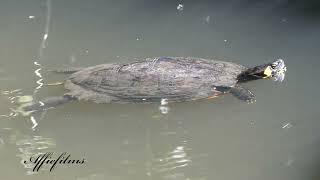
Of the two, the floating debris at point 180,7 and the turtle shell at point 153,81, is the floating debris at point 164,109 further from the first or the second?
the floating debris at point 180,7

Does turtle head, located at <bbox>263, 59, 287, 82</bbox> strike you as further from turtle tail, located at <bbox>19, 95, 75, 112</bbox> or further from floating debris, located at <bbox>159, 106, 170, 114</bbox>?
turtle tail, located at <bbox>19, 95, 75, 112</bbox>

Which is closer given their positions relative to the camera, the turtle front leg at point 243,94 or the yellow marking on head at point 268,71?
the turtle front leg at point 243,94

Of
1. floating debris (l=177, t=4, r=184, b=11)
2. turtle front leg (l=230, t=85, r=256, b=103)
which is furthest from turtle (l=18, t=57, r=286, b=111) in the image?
floating debris (l=177, t=4, r=184, b=11)

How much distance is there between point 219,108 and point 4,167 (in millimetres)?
1558

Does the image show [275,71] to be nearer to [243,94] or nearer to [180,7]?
[243,94]

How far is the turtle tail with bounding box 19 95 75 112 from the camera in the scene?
3.53 metres

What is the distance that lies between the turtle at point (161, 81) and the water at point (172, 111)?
0.08 metres

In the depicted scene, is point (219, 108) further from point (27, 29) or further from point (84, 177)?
point (27, 29)

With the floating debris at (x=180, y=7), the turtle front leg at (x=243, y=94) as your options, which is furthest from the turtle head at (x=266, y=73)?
the floating debris at (x=180, y=7)

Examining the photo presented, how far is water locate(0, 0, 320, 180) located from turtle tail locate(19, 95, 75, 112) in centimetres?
5

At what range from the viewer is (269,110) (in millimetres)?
3420

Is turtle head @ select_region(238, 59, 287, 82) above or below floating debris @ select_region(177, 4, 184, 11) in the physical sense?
below

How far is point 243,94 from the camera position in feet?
11.8

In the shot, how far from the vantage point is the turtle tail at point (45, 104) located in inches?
139
